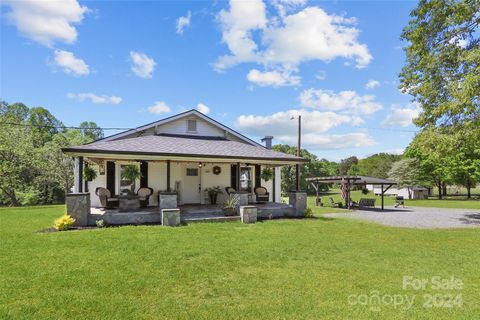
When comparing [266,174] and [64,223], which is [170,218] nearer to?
[64,223]

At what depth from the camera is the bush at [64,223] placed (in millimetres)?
9609

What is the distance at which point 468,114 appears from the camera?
13.0m

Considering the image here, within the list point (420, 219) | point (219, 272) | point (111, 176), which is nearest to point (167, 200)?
point (111, 176)

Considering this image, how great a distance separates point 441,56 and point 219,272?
48.9 feet

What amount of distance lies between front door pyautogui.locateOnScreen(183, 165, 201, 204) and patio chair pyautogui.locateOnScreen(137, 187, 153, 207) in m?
2.20

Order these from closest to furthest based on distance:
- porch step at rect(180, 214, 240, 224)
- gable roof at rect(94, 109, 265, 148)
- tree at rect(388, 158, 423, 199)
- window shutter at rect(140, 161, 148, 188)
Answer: porch step at rect(180, 214, 240, 224), window shutter at rect(140, 161, 148, 188), gable roof at rect(94, 109, 265, 148), tree at rect(388, 158, 423, 199)

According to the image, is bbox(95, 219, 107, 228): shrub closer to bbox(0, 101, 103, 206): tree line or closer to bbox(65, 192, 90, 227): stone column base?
bbox(65, 192, 90, 227): stone column base

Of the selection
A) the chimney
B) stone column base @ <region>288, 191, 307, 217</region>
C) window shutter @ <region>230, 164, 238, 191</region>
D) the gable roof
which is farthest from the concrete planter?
the chimney

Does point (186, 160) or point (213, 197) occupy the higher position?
point (186, 160)

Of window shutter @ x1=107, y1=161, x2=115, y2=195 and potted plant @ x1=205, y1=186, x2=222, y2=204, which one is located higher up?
window shutter @ x1=107, y1=161, x2=115, y2=195

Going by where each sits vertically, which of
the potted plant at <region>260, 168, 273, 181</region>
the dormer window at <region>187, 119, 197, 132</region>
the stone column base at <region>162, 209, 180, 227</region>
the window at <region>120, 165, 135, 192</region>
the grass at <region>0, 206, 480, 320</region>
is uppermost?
the dormer window at <region>187, 119, 197, 132</region>

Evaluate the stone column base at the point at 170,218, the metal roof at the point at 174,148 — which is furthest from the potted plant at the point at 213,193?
the stone column base at the point at 170,218

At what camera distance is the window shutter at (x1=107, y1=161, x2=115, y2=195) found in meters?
14.5

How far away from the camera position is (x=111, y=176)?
14.5 meters
